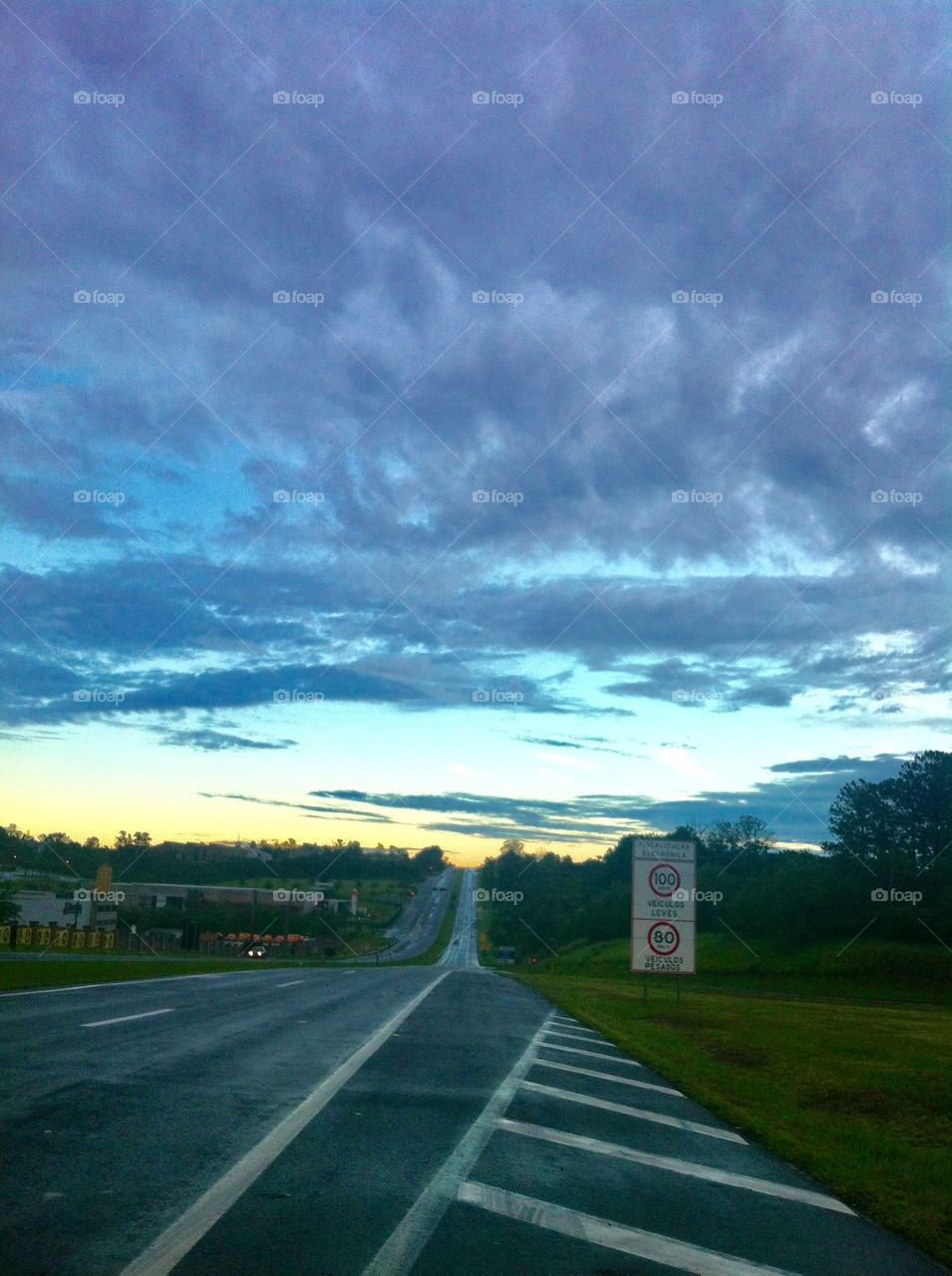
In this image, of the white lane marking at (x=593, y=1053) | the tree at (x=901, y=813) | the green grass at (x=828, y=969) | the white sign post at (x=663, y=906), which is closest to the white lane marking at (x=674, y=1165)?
the white lane marking at (x=593, y=1053)

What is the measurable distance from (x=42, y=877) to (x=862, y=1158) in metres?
104

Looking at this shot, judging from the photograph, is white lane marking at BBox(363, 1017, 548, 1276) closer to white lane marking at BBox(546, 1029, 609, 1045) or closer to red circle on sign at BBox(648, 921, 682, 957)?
white lane marking at BBox(546, 1029, 609, 1045)

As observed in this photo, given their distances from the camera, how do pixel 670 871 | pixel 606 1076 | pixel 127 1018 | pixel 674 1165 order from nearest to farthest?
pixel 674 1165
pixel 606 1076
pixel 127 1018
pixel 670 871

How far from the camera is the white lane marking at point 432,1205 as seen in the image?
16.8ft

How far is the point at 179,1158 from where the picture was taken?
6.90 metres

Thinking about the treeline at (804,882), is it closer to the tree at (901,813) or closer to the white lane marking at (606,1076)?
the tree at (901,813)

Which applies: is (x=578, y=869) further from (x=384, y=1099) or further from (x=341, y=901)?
(x=384, y=1099)

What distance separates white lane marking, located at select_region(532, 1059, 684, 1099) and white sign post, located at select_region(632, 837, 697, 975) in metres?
14.2

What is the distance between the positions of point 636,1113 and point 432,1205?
14.9ft

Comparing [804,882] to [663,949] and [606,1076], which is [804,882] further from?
[606,1076]

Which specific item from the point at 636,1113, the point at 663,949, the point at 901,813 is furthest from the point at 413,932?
the point at 636,1113

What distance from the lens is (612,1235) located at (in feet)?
19.2

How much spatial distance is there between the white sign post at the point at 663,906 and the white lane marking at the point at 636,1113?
54.3ft

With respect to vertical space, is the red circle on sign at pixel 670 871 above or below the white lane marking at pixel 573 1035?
above
